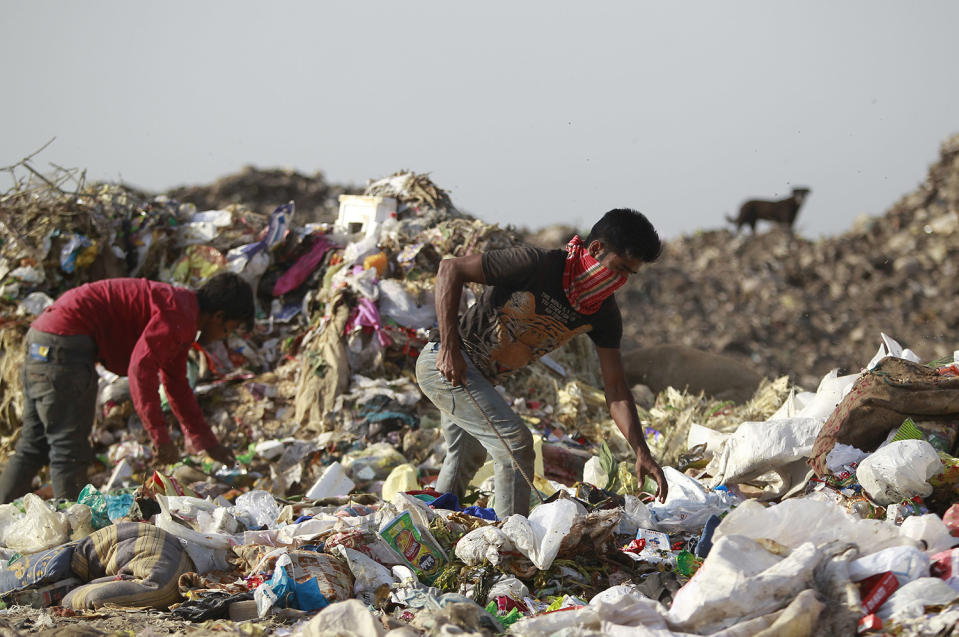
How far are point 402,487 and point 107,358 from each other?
5.58 ft

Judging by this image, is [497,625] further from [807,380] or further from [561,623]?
[807,380]

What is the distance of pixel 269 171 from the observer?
51.0 feet

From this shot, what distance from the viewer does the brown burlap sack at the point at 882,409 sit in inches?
141

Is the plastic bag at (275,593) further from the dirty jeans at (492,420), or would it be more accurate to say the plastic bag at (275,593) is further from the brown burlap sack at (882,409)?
the brown burlap sack at (882,409)

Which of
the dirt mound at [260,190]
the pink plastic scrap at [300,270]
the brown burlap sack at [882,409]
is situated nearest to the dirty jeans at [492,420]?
the brown burlap sack at [882,409]

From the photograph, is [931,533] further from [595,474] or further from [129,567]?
[129,567]

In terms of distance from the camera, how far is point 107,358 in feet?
14.9

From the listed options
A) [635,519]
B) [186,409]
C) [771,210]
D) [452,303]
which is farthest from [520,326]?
[771,210]

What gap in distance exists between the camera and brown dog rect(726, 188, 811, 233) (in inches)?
667

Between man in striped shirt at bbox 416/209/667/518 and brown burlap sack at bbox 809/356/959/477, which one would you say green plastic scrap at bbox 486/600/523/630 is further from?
brown burlap sack at bbox 809/356/959/477

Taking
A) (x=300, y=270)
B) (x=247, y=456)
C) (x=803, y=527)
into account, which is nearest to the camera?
(x=803, y=527)

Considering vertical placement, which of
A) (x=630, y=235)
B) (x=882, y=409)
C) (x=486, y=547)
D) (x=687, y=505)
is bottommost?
(x=687, y=505)

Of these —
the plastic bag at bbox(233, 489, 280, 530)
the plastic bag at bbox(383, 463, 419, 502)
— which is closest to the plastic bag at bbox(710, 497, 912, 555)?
the plastic bag at bbox(233, 489, 280, 530)

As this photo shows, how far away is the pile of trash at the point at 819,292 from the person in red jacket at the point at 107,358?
915 centimetres
